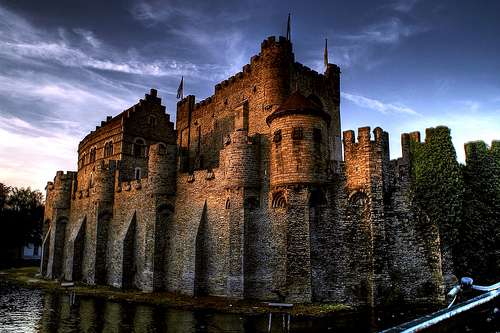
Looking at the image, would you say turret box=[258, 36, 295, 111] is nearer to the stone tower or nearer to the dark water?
the stone tower

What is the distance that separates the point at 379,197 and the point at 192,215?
12709 mm

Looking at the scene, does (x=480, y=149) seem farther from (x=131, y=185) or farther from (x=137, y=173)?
(x=137, y=173)

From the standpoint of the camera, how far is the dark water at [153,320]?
16500 millimetres

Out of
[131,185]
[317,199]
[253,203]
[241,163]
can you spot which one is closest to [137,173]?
[131,185]

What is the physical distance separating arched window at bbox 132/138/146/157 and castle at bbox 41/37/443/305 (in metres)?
7.26

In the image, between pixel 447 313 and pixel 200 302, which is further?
pixel 200 302

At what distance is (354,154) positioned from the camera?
2278 centimetres

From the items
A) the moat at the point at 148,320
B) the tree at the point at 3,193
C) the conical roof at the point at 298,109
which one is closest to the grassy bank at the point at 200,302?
the moat at the point at 148,320

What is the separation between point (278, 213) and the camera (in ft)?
77.8

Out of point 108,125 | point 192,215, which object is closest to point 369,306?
point 192,215

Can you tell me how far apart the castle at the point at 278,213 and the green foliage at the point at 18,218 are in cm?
2769

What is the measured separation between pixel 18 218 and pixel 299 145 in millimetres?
49664

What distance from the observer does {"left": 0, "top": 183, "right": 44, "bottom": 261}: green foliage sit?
5406 cm

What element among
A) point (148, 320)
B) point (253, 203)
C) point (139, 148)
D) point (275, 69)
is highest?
point (275, 69)
